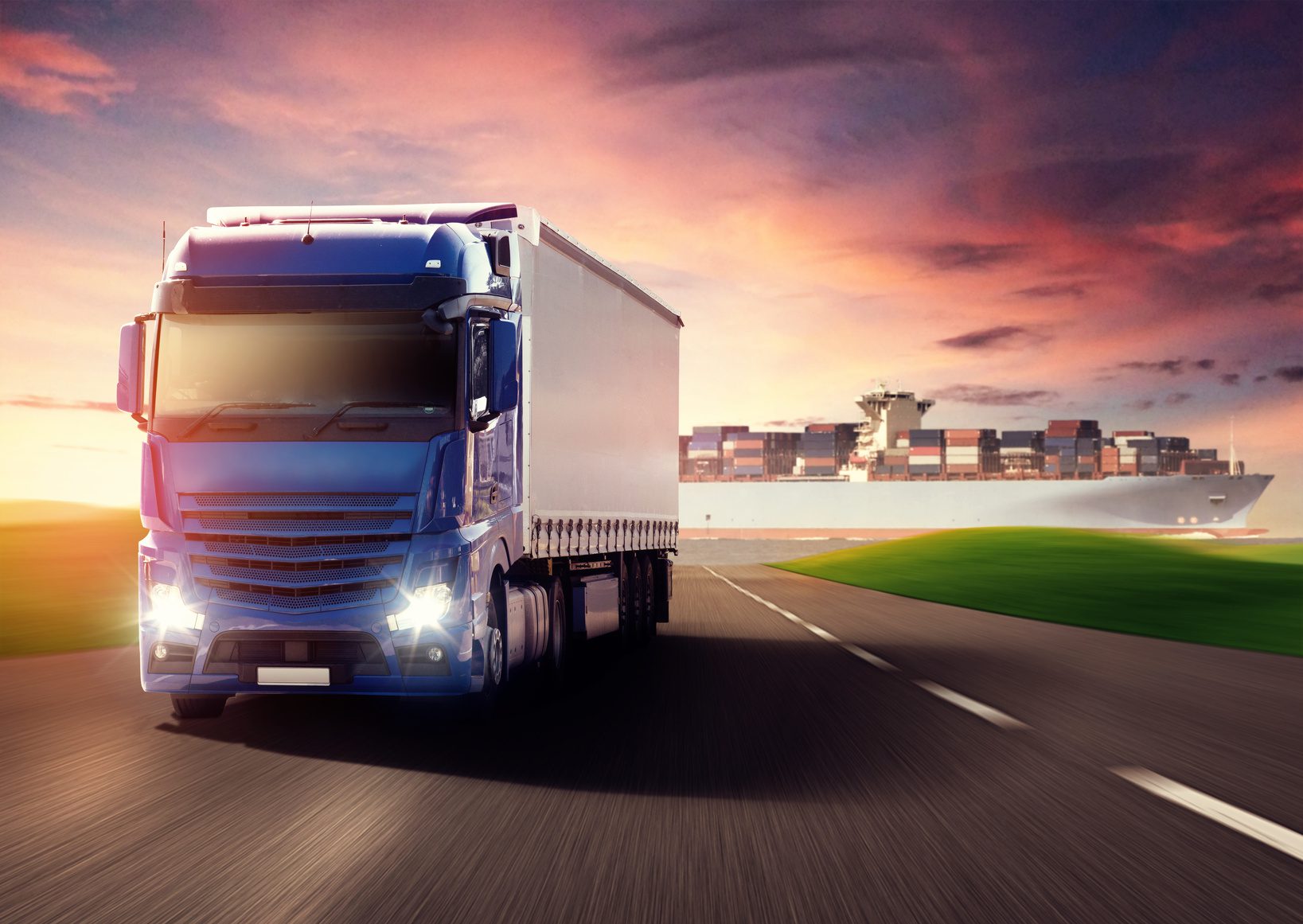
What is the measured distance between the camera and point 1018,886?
15.6ft

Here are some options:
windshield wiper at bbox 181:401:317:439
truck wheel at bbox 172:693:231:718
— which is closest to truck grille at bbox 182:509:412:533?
windshield wiper at bbox 181:401:317:439

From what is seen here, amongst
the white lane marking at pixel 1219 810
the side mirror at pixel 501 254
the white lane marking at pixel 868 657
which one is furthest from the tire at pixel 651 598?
the white lane marking at pixel 1219 810

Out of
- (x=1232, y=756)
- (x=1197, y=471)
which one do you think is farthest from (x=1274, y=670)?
(x=1197, y=471)

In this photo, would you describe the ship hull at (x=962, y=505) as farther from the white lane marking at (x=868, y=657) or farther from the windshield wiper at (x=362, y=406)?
the windshield wiper at (x=362, y=406)

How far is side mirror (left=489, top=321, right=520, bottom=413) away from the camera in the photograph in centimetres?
887

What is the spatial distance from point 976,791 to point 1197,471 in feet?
366

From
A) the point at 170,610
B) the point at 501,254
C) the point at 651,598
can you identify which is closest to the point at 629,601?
the point at 651,598

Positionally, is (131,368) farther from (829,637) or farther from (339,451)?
(829,637)

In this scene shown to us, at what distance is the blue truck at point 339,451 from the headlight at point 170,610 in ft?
0.06

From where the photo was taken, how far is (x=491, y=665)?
897 centimetres

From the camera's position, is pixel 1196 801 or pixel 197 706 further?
pixel 197 706

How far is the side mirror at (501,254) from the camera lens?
9.55 meters

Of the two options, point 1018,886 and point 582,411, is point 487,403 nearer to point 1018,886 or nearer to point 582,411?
point 582,411

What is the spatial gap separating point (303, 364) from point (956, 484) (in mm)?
97882
